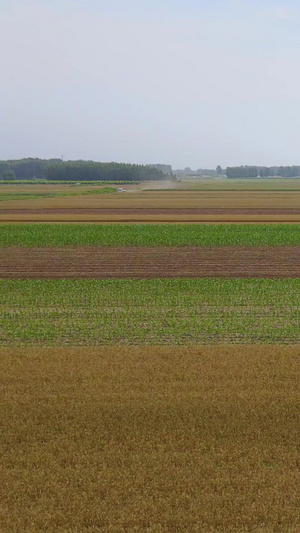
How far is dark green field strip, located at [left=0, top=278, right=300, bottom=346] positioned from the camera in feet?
55.3

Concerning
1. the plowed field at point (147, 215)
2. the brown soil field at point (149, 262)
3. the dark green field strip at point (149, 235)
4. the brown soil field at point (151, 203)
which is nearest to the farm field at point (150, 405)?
the brown soil field at point (149, 262)

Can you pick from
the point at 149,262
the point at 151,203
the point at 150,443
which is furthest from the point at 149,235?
the point at 151,203

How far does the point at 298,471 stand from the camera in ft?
30.3

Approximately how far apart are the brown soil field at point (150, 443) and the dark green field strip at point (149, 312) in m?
2.17

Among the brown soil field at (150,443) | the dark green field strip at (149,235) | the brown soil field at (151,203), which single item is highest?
the brown soil field at (151,203)

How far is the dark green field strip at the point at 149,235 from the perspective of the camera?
1444 inches

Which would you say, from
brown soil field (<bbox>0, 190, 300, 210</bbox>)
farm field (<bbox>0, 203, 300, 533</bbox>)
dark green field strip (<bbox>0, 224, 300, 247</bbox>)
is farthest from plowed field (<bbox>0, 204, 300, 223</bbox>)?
farm field (<bbox>0, 203, 300, 533</bbox>)

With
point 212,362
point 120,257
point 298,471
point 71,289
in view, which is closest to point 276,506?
point 298,471

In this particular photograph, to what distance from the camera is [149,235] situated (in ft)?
129

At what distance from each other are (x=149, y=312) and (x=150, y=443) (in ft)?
31.9

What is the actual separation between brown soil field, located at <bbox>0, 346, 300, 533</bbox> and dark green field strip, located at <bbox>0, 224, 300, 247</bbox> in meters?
22.2

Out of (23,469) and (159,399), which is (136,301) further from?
(23,469)

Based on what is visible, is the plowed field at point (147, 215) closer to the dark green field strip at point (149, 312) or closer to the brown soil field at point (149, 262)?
the brown soil field at point (149, 262)

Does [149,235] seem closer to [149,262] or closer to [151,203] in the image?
[149,262]
